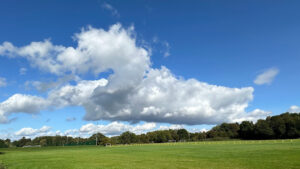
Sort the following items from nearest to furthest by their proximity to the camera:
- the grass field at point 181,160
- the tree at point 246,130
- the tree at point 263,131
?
the grass field at point 181,160, the tree at point 263,131, the tree at point 246,130

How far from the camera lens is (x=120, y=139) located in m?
195

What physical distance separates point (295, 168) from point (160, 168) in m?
9.79

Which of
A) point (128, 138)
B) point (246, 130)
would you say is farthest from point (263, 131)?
point (128, 138)

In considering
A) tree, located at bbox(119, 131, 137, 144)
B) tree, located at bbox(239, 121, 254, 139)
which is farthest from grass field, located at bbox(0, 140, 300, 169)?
tree, located at bbox(119, 131, 137, 144)

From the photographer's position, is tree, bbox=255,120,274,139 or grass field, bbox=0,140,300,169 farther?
tree, bbox=255,120,274,139

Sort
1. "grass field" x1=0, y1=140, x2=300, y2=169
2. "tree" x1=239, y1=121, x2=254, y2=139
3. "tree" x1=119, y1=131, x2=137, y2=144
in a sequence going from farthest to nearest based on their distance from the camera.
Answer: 1. "tree" x1=119, y1=131, x2=137, y2=144
2. "tree" x1=239, y1=121, x2=254, y2=139
3. "grass field" x1=0, y1=140, x2=300, y2=169

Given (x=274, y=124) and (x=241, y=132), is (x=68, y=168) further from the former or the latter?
(x=241, y=132)

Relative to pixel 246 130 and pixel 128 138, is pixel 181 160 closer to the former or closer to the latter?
pixel 246 130

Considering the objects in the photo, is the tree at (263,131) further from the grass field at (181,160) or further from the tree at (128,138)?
the grass field at (181,160)

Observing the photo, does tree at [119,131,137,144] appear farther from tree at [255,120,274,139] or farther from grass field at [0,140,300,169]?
grass field at [0,140,300,169]

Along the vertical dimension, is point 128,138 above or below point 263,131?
below

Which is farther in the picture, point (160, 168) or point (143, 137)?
point (143, 137)

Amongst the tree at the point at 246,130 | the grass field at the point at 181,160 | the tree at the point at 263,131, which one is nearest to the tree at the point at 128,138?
the tree at the point at 246,130

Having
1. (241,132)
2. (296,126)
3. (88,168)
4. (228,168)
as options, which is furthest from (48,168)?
(241,132)
